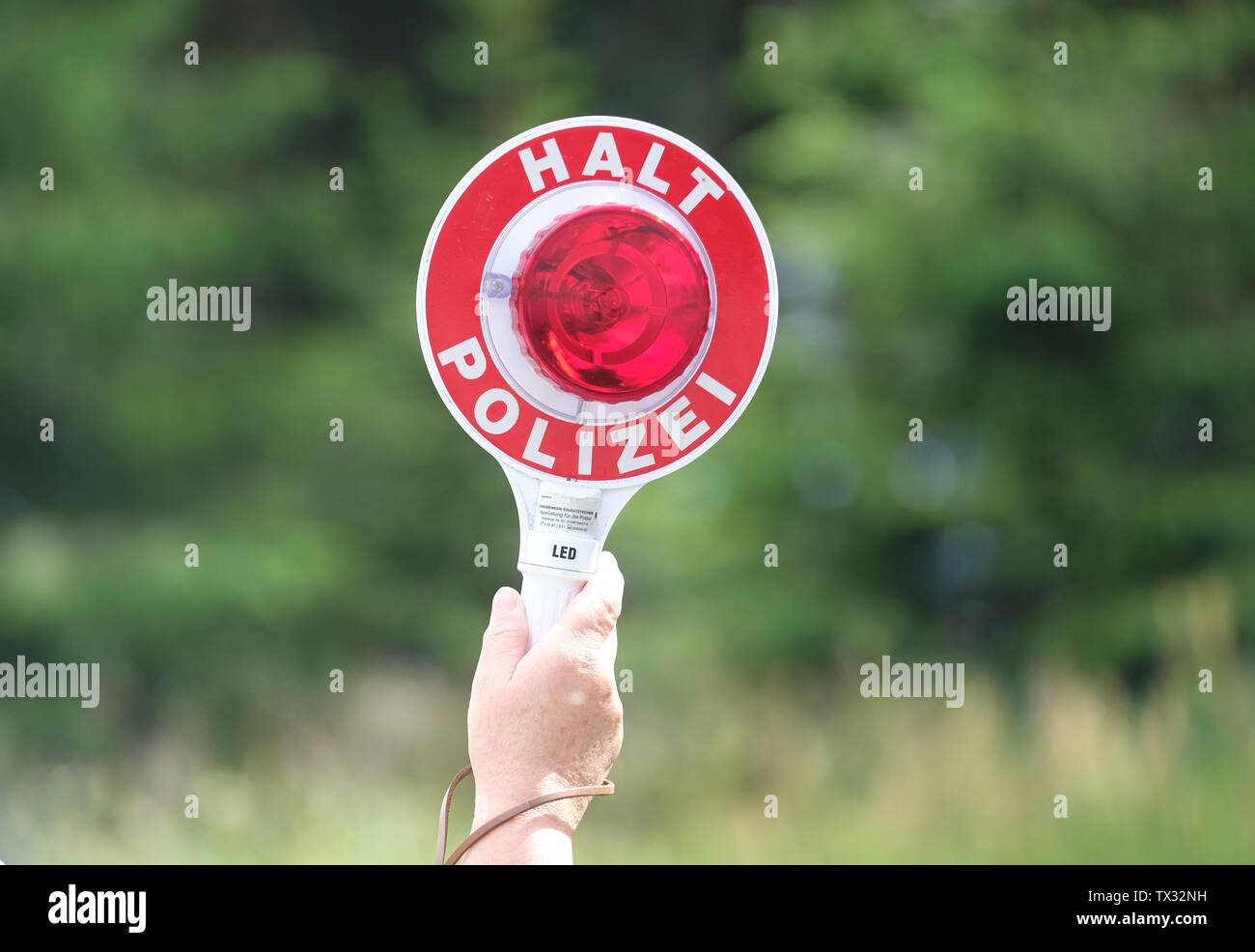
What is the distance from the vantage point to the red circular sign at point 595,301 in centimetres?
127

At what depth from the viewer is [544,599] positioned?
1265 millimetres

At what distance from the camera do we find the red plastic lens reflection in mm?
1265

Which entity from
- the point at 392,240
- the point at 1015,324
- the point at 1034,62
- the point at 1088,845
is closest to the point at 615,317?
the point at 1088,845

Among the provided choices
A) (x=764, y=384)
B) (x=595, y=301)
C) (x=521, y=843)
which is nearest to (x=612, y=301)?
(x=595, y=301)

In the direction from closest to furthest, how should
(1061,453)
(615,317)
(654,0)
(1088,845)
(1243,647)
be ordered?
(615,317)
(1088,845)
(1243,647)
(1061,453)
(654,0)

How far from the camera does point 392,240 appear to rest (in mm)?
7324

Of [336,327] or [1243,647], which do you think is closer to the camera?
[1243,647]

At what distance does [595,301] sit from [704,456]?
537 centimetres

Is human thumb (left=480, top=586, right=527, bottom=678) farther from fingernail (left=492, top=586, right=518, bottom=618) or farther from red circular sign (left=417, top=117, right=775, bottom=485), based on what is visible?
red circular sign (left=417, top=117, right=775, bottom=485)

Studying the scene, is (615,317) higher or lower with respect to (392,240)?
lower

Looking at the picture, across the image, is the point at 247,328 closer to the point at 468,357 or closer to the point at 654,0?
the point at 654,0

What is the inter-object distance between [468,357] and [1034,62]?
19.4ft

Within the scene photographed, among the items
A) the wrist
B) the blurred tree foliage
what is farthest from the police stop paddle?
the blurred tree foliage

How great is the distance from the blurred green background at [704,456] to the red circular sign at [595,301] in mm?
4131
